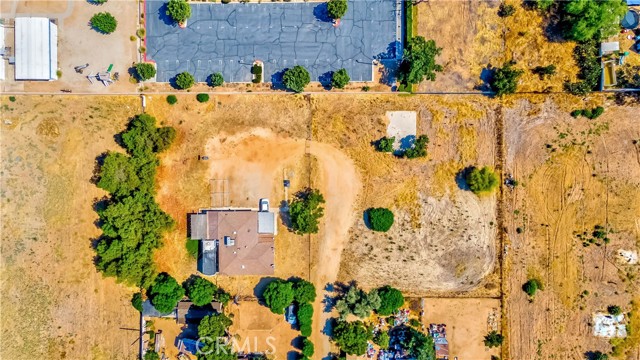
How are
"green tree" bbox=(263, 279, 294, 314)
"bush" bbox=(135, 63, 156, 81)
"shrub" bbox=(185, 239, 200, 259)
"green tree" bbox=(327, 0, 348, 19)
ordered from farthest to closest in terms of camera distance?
"shrub" bbox=(185, 239, 200, 259) → "bush" bbox=(135, 63, 156, 81) → "green tree" bbox=(263, 279, 294, 314) → "green tree" bbox=(327, 0, 348, 19)

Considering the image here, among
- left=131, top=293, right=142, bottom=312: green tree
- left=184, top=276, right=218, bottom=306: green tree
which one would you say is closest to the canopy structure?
left=131, top=293, right=142, bottom=312: green tree

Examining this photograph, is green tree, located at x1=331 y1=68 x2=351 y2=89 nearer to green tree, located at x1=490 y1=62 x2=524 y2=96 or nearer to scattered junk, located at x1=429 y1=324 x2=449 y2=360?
green tree, located at x1=490 y1=62 x2=524 y2=96

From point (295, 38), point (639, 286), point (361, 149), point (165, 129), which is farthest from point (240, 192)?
point (639, 286)

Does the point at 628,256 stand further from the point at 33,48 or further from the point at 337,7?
the point at 33,48

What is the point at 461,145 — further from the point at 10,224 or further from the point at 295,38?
the point at 10,224

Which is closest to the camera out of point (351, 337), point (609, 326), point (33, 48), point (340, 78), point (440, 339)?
point (351, 337)

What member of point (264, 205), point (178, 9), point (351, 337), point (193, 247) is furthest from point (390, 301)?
point (178, 9)
